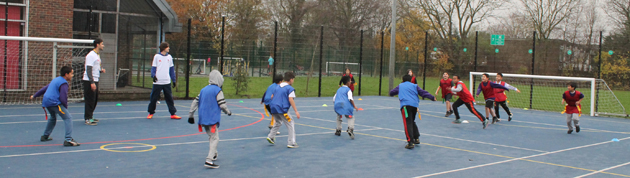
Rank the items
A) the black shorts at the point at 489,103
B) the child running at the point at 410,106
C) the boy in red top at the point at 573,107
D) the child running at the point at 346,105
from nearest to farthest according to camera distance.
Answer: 1. the child running at the point at 410,106
2. the child running at the point at 346,105
3. the boy in red top at the point at 573,107
4. the black shorts at the point at 489,103

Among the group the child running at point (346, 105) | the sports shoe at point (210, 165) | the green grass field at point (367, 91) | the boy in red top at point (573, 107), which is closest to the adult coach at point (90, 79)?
the sports shoe at point (210, 165)

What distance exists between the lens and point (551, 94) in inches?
781

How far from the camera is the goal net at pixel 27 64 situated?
14.3m

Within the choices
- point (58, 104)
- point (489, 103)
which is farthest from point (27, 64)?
point (489, 103)

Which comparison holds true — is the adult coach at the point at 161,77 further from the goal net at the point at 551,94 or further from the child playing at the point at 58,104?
the goal net at the point at 551,94

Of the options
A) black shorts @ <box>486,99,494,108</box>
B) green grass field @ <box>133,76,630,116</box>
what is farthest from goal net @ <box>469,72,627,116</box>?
black shorts @ <box>486,99,494,108</box>

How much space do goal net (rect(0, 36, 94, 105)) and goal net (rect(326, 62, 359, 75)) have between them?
38.4 feet

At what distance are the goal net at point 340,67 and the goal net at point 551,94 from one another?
5.68m

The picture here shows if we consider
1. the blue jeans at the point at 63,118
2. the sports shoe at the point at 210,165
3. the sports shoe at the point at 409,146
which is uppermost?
the blue jeans at the point at 63,118

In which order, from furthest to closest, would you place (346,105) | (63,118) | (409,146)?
(346,105), (409,146), (63,118)

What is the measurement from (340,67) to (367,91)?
2198 mm

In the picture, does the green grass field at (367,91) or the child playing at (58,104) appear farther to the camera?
the green grass field at (367,91)

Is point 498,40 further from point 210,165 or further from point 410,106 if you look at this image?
point 210,165

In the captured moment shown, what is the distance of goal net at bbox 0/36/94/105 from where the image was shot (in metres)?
14.3
